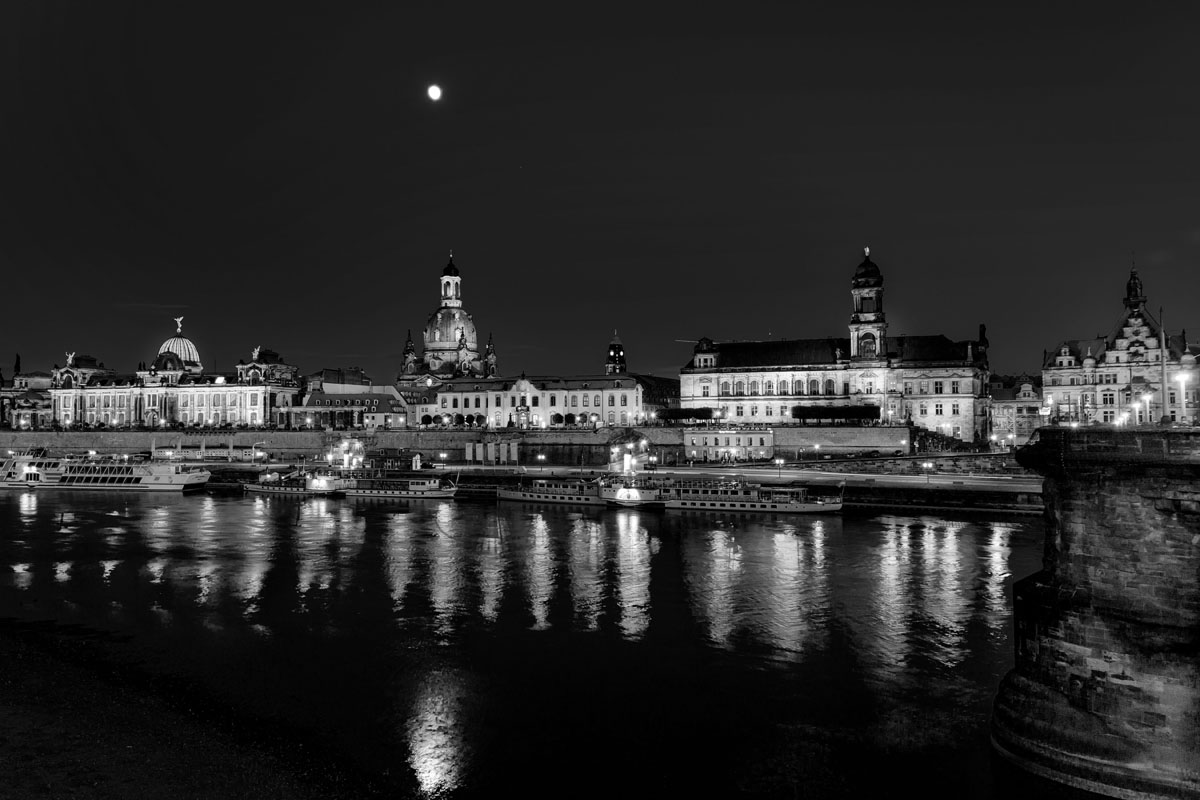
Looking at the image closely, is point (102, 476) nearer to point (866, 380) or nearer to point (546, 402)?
point (546, 402)

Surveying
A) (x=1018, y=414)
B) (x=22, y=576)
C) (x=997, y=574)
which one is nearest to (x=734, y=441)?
(x=1018, y=414)

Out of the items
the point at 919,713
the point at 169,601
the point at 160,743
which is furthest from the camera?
the point at 169,601

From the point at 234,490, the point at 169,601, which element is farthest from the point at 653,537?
the point at 234,490

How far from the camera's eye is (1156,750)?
538 inches

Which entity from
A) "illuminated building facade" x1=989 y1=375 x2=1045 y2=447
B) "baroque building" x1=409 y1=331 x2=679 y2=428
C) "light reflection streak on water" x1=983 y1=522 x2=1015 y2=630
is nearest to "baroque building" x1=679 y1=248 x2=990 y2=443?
"illuminated building facade" x1=989 y1=375 x2=1045 y2=447

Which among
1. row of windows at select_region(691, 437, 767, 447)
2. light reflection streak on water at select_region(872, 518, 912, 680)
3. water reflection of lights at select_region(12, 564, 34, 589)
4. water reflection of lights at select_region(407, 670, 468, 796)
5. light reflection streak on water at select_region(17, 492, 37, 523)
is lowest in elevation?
water reflection of lights at select_region(407, 670, 468, 796)

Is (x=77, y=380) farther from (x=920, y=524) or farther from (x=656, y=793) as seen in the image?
(x=656, y=793)

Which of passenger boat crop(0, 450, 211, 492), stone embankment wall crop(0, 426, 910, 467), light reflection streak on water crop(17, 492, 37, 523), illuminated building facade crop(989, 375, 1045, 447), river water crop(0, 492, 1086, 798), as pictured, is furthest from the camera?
illuminated building facade crop(989, 375, 1045, 447)

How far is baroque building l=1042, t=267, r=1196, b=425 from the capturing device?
81.1 m

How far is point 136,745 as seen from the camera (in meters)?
18.4

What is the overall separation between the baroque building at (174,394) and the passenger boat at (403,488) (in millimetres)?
61887

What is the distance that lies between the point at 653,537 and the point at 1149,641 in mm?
33301

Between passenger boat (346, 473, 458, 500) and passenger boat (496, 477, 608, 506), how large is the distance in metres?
4.72

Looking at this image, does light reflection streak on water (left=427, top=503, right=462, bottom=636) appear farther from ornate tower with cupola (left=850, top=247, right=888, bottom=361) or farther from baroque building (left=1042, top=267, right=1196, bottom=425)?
baroque building (left=1042, top=267, right=1196, bottom=425)
